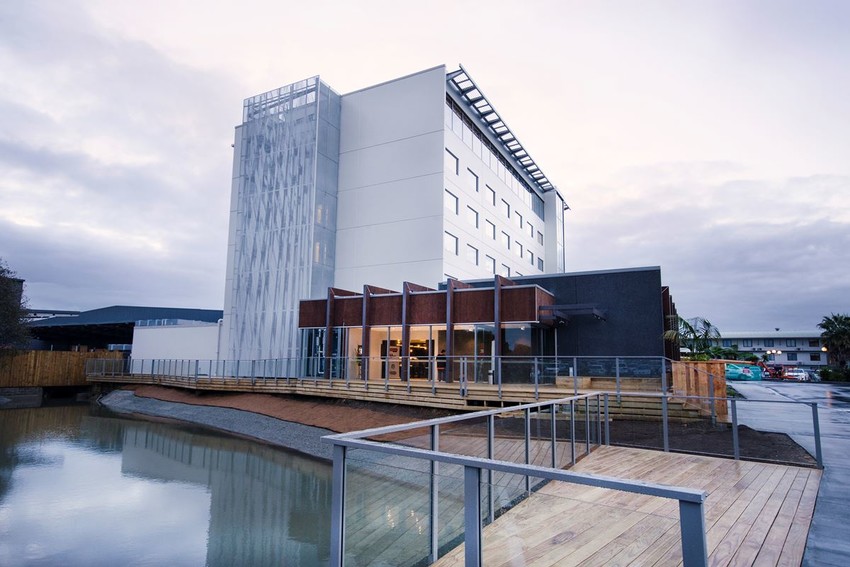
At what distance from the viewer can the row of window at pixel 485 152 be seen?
30.2m

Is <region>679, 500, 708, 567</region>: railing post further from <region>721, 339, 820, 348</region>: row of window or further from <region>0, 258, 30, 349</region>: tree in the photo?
<region>721, 339, 820, 348</region>: row of window

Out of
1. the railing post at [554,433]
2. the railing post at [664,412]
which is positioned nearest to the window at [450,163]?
the railing post at [664,412]

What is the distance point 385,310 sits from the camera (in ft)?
78.6

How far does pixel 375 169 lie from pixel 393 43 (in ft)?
156

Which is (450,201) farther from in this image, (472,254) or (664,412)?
(664,412)

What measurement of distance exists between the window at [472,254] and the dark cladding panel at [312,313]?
931 cm

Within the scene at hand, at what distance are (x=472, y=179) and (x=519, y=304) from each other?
13.3 meters

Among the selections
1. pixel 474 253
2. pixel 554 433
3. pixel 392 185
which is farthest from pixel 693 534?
pixel 474 253

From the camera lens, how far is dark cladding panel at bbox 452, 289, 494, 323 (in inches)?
846

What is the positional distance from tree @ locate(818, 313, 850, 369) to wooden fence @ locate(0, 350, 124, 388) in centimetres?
6702

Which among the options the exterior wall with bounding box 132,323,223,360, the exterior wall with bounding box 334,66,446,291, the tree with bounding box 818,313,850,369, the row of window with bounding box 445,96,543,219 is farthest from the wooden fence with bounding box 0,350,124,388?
the tree with bounding box 818,313,850,369

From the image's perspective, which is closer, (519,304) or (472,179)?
(519,304)

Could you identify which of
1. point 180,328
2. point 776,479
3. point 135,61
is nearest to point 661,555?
point 776,479

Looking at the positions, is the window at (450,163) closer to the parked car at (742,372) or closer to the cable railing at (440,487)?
the cable railing at (440,487)
